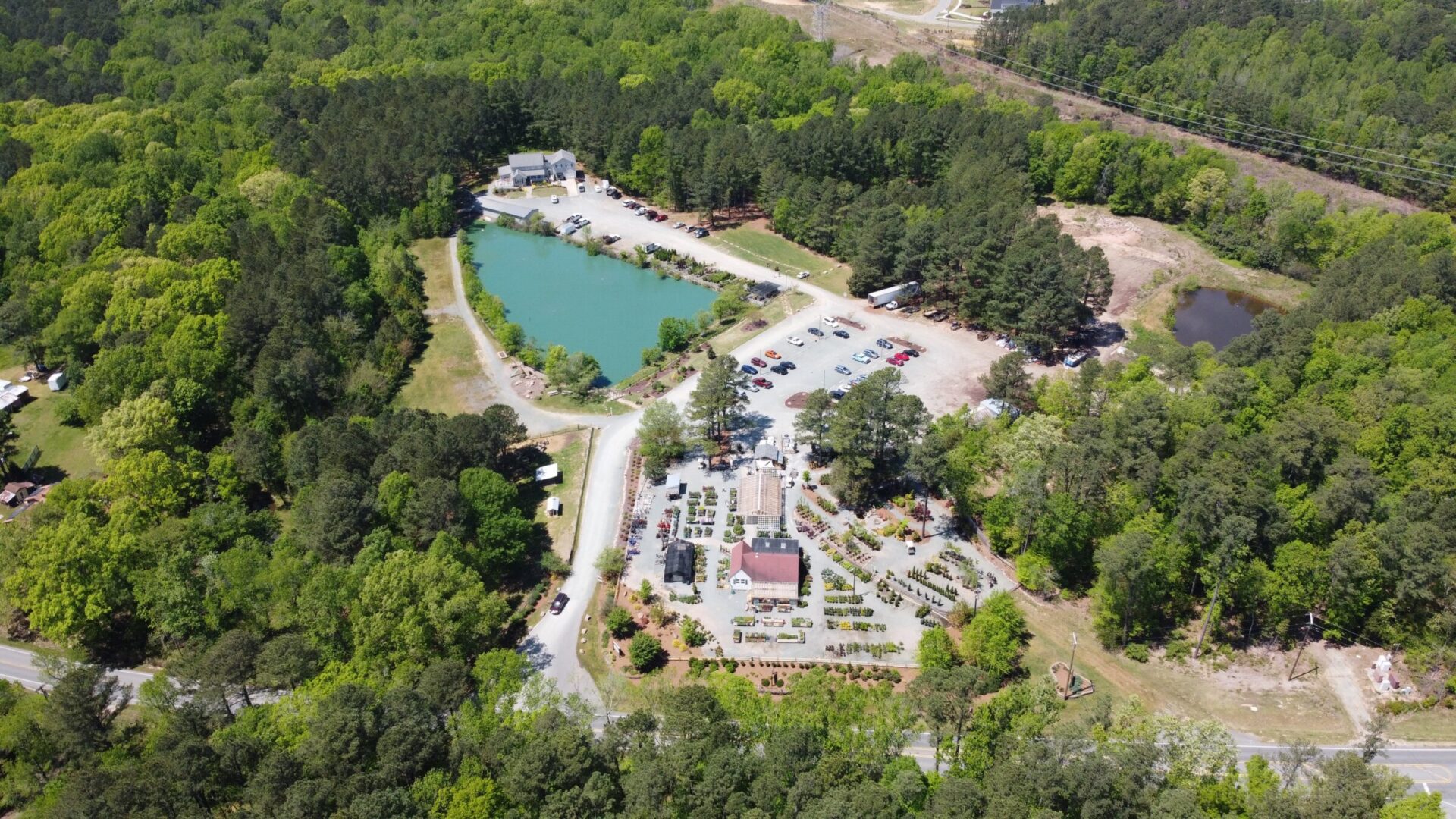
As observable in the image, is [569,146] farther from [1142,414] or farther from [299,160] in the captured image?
[1142,414]

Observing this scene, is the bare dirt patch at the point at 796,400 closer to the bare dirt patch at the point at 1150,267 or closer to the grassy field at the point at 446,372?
the grassy field at the point at 446,372

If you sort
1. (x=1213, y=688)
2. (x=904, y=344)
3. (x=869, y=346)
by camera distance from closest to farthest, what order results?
(x=1213, y=688), (x=904, y=344), (x=869, y=346)

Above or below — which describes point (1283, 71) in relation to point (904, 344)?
above

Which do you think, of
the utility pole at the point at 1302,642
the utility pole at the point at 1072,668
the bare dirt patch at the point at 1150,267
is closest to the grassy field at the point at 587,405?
the utility pole at the point at 1072,668

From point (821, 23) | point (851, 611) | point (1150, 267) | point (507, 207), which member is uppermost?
point (821, 23)

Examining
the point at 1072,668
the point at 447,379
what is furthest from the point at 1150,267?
the point at 447,379

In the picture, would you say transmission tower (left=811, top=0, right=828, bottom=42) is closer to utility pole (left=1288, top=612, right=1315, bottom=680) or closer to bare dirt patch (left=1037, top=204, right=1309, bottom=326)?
bare dirt patch (left=1037, top=204, right=1309, bottom=326)

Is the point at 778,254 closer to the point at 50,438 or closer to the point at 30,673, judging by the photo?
the point at 50,438
